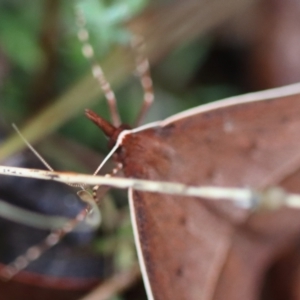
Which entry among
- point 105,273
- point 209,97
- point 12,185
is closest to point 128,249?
point 105,273

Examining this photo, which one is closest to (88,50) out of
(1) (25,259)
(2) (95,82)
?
(2) (95,82)

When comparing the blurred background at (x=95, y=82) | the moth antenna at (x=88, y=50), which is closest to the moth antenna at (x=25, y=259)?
the blurred background at (x=95, y=82)

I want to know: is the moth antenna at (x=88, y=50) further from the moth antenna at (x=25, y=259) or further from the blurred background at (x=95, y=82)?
the moth antenna at (x=25, y=259)

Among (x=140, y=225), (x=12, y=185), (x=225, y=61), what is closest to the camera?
(x=140, y=225)

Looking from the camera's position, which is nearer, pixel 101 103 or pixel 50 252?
pixel 50 252

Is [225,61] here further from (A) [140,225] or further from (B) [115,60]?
(A) [140,225]

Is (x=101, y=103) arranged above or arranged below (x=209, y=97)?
below

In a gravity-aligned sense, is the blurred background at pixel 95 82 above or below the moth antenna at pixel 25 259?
above

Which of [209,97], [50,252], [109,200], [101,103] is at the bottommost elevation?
[50,252]

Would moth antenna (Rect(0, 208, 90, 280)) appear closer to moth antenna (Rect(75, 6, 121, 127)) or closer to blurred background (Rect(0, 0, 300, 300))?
blurred background (Rect(0, 0, 300, 300))
